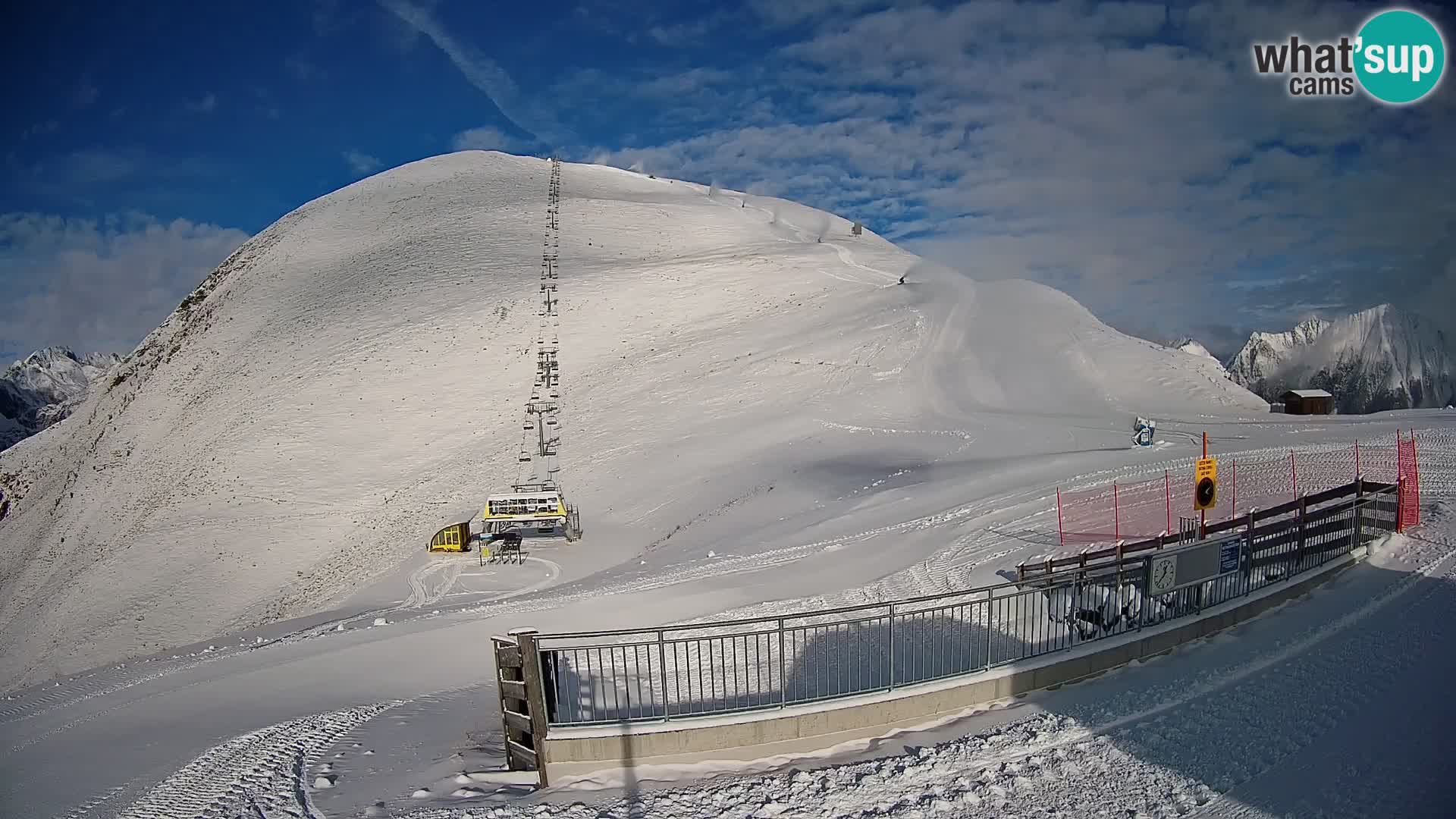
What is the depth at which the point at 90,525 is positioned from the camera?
3838cm

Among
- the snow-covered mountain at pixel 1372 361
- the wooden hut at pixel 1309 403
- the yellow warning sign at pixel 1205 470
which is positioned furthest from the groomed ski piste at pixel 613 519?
the snow-covered mountain at pixel 1372 361

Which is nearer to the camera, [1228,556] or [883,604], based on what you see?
[883,604]

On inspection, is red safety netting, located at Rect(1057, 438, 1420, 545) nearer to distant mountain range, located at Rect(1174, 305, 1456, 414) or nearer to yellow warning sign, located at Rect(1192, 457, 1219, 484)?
yellow warning sign, located at Rect(1192, 457, 1219, 484)

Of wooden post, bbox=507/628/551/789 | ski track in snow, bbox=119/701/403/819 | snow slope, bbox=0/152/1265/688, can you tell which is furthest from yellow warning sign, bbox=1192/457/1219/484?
ski track in snow, bbox=119/701/403/819

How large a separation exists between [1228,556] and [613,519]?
73.9 feet

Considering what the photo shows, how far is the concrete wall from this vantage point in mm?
8234

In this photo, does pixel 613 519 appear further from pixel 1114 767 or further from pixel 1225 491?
pixel 1114 767

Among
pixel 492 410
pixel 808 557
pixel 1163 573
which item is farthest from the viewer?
pixel 492 410

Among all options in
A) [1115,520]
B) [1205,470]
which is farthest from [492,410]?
[1205,470]

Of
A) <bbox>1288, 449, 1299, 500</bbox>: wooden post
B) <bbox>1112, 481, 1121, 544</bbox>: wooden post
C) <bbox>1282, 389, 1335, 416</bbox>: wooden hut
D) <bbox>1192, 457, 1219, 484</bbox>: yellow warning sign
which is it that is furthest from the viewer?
<bbox>1282, 389, 1335, 416</bbox>: wooden hut

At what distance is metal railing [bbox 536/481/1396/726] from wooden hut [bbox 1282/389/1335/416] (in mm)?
33738

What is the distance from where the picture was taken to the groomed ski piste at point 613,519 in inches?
316

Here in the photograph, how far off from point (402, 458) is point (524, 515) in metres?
13.1

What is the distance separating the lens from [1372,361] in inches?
7057
